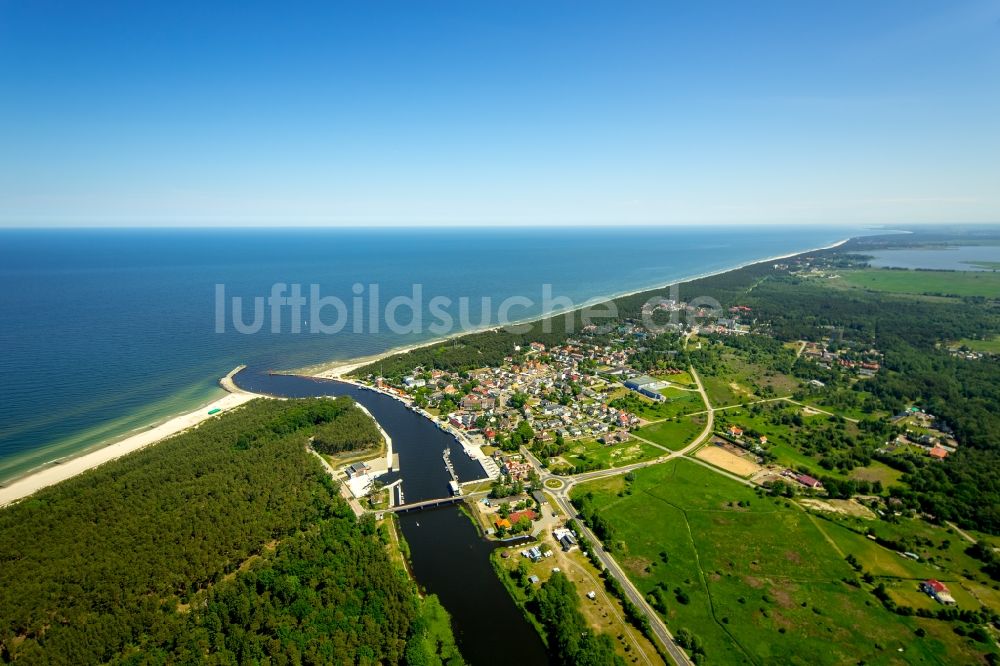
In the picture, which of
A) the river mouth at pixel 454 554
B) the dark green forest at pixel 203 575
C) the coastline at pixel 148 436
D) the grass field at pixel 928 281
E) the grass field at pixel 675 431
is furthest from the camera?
the grass field at pixel 928 281

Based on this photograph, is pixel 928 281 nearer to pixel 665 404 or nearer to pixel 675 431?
pixel 665 404

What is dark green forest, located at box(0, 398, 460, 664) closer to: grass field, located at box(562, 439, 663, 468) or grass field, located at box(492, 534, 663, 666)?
grass field, located at box(492, 534, 663, 666)

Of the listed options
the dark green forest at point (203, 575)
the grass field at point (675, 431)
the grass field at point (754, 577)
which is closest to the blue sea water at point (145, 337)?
the dark green forest at point (203, 575)

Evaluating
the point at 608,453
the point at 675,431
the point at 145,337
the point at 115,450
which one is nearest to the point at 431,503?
the point at 608,453

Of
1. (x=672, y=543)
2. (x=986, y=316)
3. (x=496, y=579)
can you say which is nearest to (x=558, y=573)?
(x=496, y=579)

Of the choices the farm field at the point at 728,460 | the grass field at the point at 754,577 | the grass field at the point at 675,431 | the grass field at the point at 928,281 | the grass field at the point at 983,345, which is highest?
the grass field at the point at 928,281

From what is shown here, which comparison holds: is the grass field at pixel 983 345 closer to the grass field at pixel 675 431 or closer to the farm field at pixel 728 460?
the grass field at pixel 675 431
